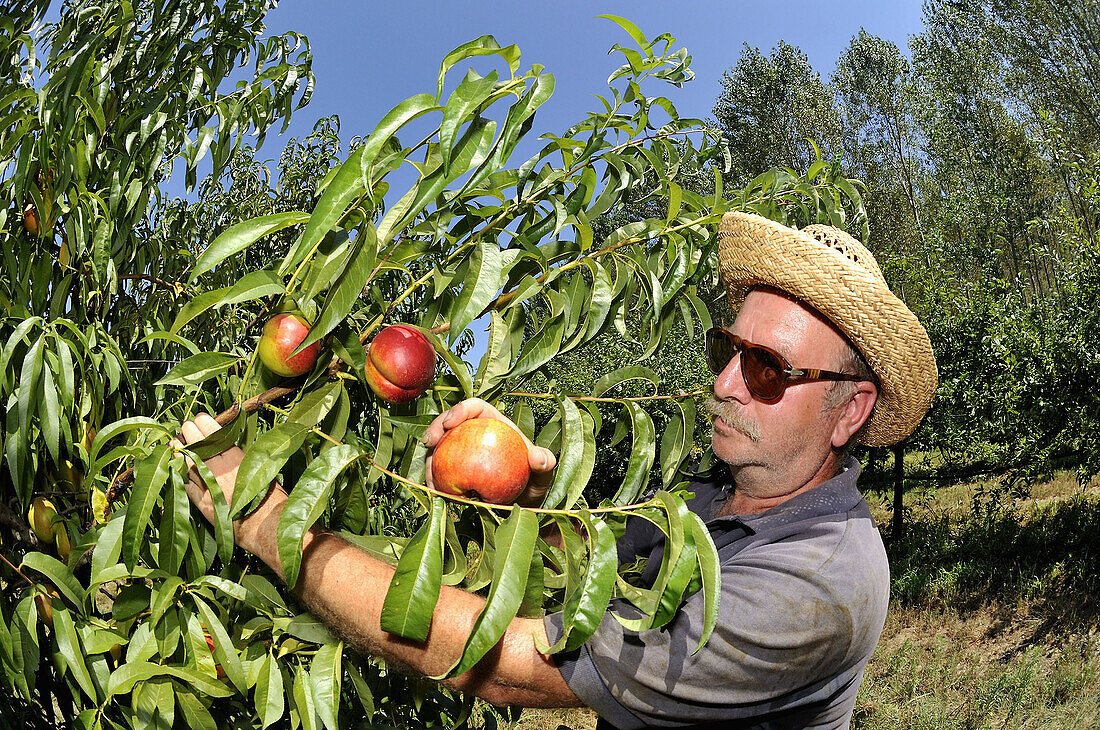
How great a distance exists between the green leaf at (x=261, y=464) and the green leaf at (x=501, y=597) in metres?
0.25

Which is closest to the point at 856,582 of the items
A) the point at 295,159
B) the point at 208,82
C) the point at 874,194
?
the point at 208,82

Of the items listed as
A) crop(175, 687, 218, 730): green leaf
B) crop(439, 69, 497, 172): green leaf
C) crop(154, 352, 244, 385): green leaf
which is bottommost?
crop(175, 687, 218, 730): green leaf

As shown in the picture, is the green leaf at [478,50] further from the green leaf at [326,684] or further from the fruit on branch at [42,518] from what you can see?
the fruit on branch at [42,518]

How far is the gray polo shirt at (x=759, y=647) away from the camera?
3.03 ft

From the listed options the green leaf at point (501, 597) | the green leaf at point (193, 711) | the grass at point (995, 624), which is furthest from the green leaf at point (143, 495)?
the grass at point (995, 624)

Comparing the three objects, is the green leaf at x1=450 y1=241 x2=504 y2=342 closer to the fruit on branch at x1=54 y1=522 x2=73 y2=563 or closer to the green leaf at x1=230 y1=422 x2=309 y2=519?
the green leaf at x1=230 y1=422 x2=309 y2=519

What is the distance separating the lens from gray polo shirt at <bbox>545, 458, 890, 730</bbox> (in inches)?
36.4

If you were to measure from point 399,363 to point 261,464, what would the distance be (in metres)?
0.20

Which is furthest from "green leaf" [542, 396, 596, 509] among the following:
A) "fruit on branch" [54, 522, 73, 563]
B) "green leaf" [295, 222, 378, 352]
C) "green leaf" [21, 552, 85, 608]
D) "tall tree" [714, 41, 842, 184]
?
"tall tree" [714, 41, 842, 184]

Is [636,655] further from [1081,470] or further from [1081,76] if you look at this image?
[1081,76]

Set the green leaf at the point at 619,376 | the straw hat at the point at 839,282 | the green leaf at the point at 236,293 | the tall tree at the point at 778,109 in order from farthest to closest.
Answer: the tall tree at the point at 778,109 → the straw hat at the point at 839,282 → the green leaf at the point at 619,376 → the green leaf at the point at 236,293

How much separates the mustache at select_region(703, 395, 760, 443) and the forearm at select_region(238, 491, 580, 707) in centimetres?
52

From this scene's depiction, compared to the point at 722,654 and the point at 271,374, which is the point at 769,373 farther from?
the point at 271,374

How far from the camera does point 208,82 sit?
61.1 inches
